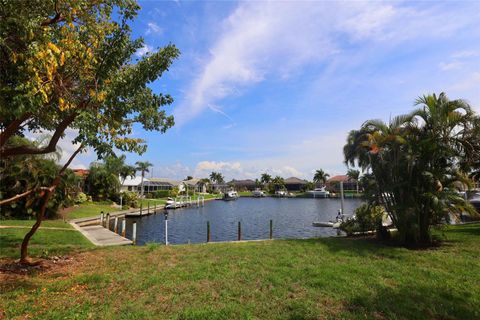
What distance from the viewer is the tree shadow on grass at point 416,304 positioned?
229 inches

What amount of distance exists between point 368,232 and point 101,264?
1168cm

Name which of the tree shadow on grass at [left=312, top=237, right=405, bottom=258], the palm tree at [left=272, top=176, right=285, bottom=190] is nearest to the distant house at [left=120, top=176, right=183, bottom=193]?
the palm tree at [left=272, top=176, right=285, bottom=190]

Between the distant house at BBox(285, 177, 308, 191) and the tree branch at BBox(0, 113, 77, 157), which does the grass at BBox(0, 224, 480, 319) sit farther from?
the distant house at BBox(285, 177, 308, 191)

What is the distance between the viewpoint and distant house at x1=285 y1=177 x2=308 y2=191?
130675mm

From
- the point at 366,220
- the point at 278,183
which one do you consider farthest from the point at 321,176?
the point at 366,220

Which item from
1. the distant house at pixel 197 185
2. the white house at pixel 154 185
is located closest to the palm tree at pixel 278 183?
the distant house at pixel 197 185

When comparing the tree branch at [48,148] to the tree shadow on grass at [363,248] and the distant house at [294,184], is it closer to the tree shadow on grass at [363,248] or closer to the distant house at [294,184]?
the tree shadow on grass at [363,248]

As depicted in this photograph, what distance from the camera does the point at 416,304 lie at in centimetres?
621

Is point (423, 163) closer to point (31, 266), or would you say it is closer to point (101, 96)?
point (101, 96)

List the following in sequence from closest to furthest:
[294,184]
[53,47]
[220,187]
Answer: [53,47]
[220,187]
[294,184]

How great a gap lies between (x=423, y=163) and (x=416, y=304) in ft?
22.8

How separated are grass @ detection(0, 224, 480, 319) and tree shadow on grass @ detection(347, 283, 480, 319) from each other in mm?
19

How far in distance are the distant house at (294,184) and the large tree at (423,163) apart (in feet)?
388

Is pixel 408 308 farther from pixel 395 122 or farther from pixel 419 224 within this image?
pixel 395 122
